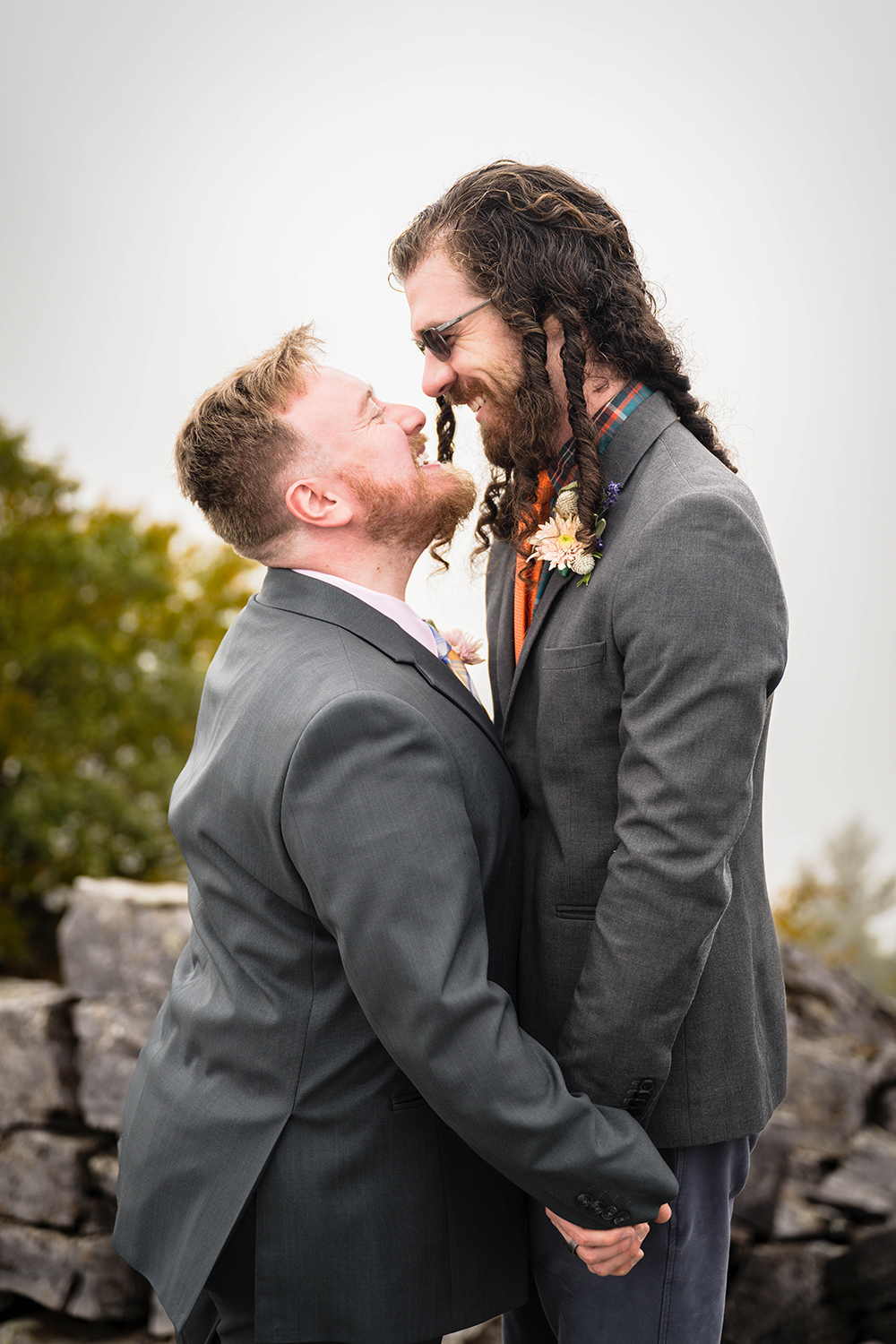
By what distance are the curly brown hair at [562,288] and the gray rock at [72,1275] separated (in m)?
2.89

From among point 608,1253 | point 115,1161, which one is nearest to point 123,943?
point 115,1161

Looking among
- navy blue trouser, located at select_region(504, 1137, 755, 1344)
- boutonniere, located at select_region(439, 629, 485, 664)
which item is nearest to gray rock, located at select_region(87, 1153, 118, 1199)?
navy blue trouser, located at select_region(504, 1137, 755, 1344)

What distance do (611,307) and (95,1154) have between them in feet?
10.8

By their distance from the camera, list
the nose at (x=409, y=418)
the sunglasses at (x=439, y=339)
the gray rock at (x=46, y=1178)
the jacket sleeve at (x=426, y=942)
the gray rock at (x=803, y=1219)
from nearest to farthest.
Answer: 1. the jacket sleeve at (x=426, y=942)
2. the sunglasses at (x=439, y=339)
3. the nose at (x=409, y=418)
4. the gray rock at (x=803, y=1219)
5. the gray rock at (x=46, y=1178)

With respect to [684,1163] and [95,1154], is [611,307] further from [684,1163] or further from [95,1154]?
[95,1154]

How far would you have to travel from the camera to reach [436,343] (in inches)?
75.1

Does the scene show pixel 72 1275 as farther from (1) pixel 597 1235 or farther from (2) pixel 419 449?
(2) pixel 419 449

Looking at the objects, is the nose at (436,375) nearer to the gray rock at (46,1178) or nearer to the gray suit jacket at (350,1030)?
the gray suit jacket at (350,1030)

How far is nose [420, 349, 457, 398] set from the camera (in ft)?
6.31

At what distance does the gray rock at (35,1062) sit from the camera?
11.8 feet

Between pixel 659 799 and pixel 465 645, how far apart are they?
74 centimetres

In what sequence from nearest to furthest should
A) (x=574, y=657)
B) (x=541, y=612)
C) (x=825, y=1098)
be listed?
(x=574, y=657)
(x=541, y=612)
(x=825, y=1098)

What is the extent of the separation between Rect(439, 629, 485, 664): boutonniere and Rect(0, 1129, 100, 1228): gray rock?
2.53 m

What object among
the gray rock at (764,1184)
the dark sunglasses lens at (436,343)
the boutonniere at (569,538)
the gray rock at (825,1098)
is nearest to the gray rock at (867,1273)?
the gray rock at (764,1184)
